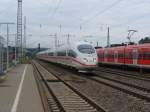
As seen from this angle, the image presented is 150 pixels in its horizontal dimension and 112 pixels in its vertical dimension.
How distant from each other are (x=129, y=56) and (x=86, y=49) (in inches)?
324

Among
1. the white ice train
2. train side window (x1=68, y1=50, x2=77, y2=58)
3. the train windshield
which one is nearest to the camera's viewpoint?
the white ice train

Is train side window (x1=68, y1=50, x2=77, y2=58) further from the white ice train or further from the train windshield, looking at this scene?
the train windshield

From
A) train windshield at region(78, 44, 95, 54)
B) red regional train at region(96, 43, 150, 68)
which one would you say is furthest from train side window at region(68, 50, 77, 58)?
red regional train at region(96, 43, 150, 68)

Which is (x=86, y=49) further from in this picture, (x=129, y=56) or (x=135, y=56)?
(x=129, y=56)

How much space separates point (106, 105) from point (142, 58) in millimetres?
23075

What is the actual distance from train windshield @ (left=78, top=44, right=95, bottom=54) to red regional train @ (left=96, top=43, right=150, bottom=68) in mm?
4886

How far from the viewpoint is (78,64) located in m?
35.4

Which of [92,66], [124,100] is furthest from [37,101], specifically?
[92,66]

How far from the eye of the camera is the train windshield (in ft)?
117

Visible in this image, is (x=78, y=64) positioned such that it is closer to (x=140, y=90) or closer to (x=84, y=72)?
(x=84, y=72)

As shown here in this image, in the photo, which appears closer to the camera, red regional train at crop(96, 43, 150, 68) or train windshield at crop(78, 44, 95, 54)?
train windshield at crop(78, 44, 95, 54)

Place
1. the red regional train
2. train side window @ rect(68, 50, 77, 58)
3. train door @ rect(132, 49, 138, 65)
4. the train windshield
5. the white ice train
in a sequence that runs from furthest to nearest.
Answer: train door @ rect(132, 49, 138, 65) → the red regional train → train side window @ rect(68, 50, 77, 58) → the train windshield → the white ice train

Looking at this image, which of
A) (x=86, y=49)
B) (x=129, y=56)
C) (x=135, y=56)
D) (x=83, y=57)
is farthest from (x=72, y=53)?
(x=129, y=56)

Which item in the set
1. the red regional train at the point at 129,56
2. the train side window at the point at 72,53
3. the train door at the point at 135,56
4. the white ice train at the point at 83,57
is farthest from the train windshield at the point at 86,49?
the train door at the point at 135,56
